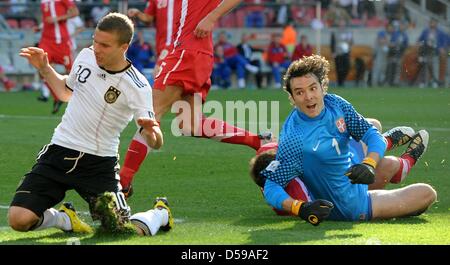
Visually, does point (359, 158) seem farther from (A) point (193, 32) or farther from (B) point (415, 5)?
(B) point (415, 5)

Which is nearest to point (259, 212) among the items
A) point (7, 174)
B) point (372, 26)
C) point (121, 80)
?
point (121, 80)

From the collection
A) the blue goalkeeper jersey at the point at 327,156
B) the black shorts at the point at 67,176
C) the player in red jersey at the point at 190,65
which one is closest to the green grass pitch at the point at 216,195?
the blue goalkeeper jersey at the point at 327,156

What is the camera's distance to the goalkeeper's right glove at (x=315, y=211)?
6727mm

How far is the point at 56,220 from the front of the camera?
6906mm

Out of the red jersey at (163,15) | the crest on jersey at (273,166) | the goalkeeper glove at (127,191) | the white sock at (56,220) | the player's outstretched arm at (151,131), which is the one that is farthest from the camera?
the red jersey at (163,15)

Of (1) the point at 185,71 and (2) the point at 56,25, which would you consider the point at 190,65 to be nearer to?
(1) the point at 185,71

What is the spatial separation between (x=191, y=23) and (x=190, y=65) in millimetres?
402

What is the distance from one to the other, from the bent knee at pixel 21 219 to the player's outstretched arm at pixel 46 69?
3.09 feet

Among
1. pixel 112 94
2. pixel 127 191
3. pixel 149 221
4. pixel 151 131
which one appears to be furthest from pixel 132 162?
pixel 151 131

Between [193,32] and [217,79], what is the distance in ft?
67.9

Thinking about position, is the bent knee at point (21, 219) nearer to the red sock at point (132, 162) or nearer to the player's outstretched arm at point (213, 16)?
the red sock at point (132, 162)

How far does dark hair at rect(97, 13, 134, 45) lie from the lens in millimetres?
7020

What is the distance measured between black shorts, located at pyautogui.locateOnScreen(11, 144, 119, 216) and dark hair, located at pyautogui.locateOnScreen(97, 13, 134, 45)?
81 centimetres
